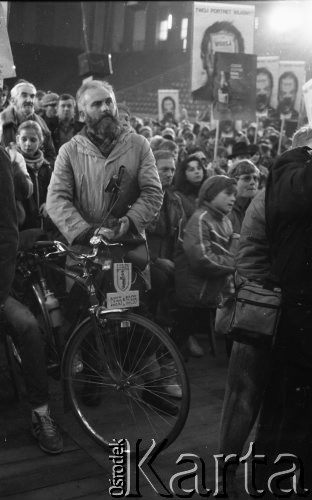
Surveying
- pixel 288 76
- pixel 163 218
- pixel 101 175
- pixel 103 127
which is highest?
pixel 288 76

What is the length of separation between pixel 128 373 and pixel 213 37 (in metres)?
5.92

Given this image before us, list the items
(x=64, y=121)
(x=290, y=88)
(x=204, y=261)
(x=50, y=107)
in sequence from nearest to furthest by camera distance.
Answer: (x=204, y=261) < (x=64, y=121) < (x=50, y=107) < (x=290, y=88)

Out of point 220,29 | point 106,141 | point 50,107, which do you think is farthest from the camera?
point 220,29

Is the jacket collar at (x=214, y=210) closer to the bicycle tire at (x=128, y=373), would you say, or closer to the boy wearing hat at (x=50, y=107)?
the bicycle tire at (x=128, y=373)

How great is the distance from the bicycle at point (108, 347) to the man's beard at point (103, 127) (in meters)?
0.67

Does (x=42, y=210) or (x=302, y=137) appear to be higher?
(x=302, y=137)

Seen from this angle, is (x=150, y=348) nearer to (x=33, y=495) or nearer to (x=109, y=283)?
(x=109, y=283)

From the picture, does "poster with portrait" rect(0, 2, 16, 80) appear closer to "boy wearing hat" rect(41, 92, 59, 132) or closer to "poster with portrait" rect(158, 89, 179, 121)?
"boy wearing hat" rect(41, 92, 59, 132)

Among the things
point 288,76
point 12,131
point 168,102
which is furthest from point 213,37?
point 168,102

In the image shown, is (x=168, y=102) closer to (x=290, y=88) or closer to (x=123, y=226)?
(x=290, y=88)

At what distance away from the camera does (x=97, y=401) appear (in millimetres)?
3900

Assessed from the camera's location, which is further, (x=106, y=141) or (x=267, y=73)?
(x=267, y=73)

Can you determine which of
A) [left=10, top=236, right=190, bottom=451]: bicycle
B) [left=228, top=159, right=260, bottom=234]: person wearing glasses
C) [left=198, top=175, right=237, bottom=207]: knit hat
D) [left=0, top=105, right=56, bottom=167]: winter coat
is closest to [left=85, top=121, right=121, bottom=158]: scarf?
[left=10, top=236, right=190, bottom=451]: bicycle

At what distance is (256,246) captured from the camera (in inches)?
105
